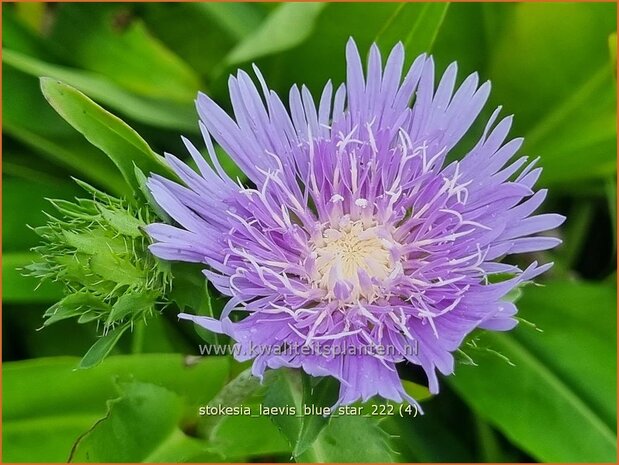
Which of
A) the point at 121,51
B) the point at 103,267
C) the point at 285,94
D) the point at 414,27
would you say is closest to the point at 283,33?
the point at 285,94

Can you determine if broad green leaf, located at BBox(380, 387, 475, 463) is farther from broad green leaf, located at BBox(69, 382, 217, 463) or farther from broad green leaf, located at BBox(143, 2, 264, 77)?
broad green leaf, located at BBox(143, 2, 264, 77)

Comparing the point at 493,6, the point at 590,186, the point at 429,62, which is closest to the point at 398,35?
the point at 429,62

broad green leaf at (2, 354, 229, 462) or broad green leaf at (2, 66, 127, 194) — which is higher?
broad green leaf at (2, 66, 127, 194)

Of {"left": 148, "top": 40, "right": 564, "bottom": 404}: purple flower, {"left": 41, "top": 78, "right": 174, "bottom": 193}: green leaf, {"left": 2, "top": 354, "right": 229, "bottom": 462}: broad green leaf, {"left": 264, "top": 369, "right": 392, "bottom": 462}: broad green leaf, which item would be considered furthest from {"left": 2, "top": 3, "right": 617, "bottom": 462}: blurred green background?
{"left": 41, "top": 78, "right": 174, "bottom": 193}: green leaf

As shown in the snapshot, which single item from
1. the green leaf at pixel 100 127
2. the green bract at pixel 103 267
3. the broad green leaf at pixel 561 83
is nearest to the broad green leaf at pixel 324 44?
the broad green leaf at pixel 561 83

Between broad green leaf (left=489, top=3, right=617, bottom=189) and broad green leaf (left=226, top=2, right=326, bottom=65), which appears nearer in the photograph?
broad green leaf (left=226, top=2, right=326, bottom=65)

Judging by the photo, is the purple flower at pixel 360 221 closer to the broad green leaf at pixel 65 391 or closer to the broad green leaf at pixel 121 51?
the broad green leaf at pixel 65 391
